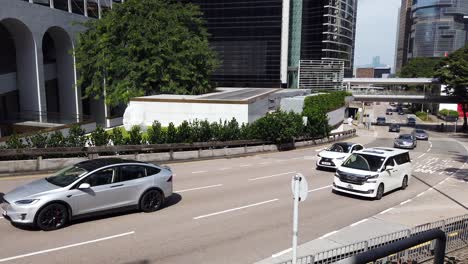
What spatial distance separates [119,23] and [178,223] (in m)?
26.6

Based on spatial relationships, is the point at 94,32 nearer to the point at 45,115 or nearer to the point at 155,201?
the point at 45,115

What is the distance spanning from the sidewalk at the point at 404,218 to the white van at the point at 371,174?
972 millimetres

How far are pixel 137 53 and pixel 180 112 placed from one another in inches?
286

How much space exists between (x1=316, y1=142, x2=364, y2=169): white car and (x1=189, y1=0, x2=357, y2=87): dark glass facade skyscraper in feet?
195

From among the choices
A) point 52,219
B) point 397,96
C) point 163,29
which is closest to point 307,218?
point 52,219

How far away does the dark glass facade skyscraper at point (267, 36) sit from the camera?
258 feet

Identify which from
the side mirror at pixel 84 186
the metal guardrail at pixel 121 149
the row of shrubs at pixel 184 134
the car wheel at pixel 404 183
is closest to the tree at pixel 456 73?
the row of shrubs at pixel 184 134

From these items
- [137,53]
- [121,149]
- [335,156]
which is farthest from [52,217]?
[137,53]

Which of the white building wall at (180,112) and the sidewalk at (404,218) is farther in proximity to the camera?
the white building wall at (180,112)

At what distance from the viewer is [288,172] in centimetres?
2033

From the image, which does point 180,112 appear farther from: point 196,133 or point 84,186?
point 84,186

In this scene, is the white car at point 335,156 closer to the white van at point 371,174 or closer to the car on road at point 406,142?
the white van at point 371,174

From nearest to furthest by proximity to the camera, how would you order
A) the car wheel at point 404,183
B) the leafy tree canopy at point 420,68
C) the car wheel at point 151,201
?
the car wheel at point 151,201 < the car wheel at point 404,183 < the leafy tree canopy at point 420,68

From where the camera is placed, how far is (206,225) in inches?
436
